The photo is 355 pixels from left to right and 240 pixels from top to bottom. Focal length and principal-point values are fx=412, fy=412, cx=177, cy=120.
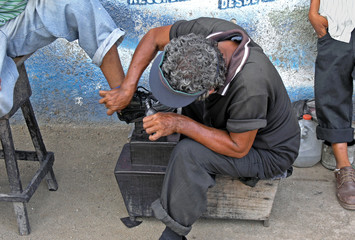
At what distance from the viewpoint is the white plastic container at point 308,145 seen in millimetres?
3064

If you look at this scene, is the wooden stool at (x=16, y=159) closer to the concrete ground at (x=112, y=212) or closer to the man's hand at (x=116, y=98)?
the concrete ground at (x=112, y=212)

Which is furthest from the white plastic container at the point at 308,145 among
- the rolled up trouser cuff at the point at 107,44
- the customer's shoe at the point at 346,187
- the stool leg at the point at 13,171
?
the stool leg at the point at 13,171

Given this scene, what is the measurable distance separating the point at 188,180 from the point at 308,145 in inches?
53.6

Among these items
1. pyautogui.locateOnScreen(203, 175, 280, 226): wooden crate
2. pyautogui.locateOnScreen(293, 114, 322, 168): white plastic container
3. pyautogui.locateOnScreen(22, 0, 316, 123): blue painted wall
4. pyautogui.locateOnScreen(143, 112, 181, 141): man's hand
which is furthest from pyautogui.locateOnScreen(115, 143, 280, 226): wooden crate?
pyautogui.locateOnScreen(22, 0, 316, 123): blue painted wall

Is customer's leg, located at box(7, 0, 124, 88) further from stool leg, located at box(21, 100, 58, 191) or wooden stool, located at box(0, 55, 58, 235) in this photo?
stool leg, located at box(21, 100, 58, 191)

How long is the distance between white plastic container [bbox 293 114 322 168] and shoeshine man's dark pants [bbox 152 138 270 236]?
1.08 m

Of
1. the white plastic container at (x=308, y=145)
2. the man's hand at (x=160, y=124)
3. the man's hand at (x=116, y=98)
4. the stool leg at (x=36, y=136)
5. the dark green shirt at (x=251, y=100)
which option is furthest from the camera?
the white plastic container at (x=308, y=145)

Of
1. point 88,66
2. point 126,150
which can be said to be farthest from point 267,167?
point 88,66

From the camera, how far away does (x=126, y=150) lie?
2516 millimetres

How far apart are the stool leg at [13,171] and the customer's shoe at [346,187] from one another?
1990mm

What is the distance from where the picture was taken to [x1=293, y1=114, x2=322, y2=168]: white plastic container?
306 cm

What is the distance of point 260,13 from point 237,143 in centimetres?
150

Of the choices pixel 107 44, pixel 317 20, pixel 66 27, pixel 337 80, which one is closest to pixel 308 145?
pixel 337 80

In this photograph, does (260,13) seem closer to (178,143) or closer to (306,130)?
(306,130)
